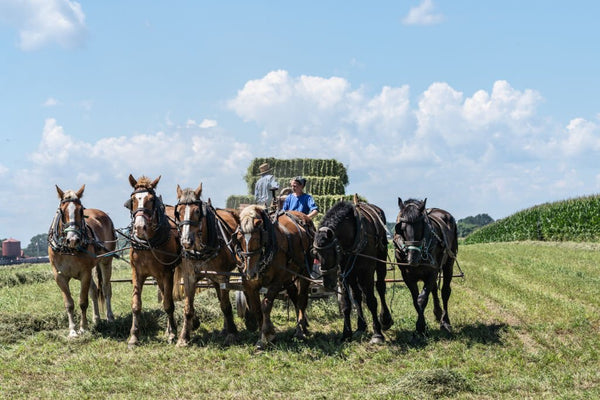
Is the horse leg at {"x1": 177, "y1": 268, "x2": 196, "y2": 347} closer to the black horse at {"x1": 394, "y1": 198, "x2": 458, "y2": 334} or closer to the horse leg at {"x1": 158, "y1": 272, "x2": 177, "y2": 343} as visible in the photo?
the horse leg at {"x1": 158, "y1": 272, "x2": 177, "y2": 343}

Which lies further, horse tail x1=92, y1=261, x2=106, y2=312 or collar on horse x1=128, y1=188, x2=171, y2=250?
horse tail x1=92, y1=261, x2=106, y2=312

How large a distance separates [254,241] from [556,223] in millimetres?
31331

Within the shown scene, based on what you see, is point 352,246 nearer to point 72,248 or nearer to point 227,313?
point 227,313

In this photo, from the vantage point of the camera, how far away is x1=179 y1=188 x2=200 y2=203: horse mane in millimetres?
8883

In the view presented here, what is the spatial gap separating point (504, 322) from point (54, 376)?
7.32 metres

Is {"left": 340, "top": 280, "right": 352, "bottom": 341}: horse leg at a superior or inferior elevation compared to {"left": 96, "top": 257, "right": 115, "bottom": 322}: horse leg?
inferior

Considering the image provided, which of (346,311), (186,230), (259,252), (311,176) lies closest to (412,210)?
(346,311)

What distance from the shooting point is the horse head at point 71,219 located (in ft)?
31.4

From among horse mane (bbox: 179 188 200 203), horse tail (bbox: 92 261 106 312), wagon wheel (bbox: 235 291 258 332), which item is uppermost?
horse mane (bbox: 179 188 200 203)

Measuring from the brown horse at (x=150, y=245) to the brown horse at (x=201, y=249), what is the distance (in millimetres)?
447

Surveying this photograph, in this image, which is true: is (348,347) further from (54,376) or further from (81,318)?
(81,318)

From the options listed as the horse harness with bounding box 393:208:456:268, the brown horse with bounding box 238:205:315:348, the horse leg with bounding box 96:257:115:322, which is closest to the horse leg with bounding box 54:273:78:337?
the horse leg with bounding box 96:257:115:322

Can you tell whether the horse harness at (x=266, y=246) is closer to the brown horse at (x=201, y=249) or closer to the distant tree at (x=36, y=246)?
the brown horse at (x=201, y=249)

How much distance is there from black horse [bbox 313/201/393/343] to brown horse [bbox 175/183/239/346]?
1.43 m
